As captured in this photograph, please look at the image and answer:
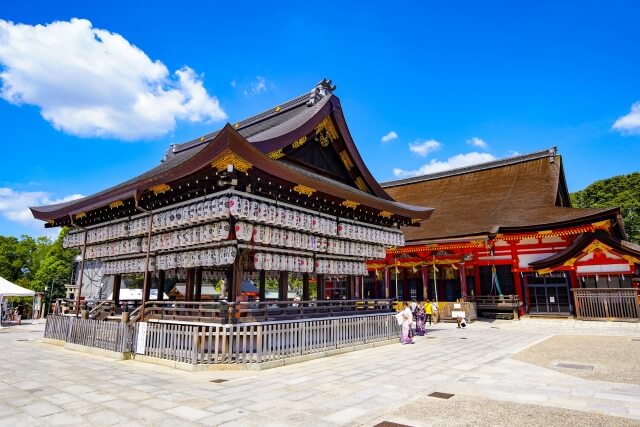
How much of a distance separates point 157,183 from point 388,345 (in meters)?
10.6

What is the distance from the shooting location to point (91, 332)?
13.4 metres

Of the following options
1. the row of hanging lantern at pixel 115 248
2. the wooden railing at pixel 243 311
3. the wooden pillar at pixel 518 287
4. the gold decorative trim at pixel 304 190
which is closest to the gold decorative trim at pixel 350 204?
the gold decorative trim at pixel 304 190

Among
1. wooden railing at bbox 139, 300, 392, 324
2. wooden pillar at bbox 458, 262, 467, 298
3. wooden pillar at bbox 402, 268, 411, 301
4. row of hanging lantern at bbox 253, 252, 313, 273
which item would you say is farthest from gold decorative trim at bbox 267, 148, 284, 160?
wooden pillar at bbox 402, 268, 411, 301

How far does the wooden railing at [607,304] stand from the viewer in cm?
2080

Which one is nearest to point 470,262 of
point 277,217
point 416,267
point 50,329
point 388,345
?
point 416,267

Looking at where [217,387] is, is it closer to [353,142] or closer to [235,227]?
[235,227]

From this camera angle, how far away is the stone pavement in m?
6.10

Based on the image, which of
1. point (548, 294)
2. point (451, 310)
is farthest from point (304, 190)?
point (548, 294)

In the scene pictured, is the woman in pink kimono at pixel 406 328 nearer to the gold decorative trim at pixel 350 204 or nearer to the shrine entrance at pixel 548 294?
the gold decorative trim at pixel 350 204

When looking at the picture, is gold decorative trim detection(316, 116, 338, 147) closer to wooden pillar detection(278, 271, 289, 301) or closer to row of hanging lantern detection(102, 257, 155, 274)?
wooden pillar detection(278, 271, 289, 301)

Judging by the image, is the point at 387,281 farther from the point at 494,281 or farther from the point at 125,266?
the point at 125,266

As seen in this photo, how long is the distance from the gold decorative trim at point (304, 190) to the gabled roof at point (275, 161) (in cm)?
17

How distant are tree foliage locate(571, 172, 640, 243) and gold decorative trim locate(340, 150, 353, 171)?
39.0 metres

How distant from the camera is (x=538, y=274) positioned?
80.4ft
